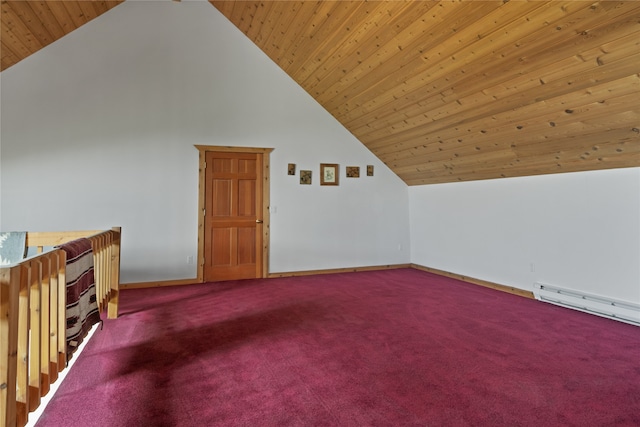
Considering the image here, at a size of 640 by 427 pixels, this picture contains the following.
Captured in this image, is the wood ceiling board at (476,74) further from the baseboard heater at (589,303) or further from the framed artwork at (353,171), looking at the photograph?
the baseboard heater at (589,303)

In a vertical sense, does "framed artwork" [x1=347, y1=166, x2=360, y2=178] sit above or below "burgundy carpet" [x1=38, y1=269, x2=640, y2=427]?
above

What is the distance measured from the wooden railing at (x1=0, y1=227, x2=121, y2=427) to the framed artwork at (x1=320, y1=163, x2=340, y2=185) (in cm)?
387

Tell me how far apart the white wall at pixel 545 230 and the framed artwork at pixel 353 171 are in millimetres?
1242

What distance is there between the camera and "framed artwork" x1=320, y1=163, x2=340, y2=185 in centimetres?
518

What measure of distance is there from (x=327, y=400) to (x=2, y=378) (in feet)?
4.46

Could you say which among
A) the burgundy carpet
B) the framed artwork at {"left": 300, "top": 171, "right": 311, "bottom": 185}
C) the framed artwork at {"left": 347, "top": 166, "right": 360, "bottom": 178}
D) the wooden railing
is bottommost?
the burgundy carpet

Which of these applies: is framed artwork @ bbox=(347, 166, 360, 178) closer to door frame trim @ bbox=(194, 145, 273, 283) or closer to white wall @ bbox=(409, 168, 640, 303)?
white wall @ bbox=(409, 168, 640, 303)

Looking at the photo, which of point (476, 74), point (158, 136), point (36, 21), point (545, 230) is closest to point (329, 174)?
point (158, 136)

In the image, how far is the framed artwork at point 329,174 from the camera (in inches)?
204

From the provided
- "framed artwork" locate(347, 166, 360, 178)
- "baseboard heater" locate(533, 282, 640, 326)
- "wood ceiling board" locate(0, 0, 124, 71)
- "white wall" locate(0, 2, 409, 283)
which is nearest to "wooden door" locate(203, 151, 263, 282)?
"white wall" locate(0, 2, 409, 283)

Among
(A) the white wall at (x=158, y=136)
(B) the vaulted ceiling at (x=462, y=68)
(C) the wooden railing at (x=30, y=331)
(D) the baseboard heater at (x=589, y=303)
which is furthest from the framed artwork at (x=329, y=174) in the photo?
(C) the wooden railing at (x=30, y=331)

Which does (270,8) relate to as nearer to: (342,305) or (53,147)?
(53,147)

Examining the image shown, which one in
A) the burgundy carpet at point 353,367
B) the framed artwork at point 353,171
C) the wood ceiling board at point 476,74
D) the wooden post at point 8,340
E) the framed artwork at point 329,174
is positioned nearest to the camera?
the wooden post at point 8,340

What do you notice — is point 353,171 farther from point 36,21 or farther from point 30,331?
point 30,331
